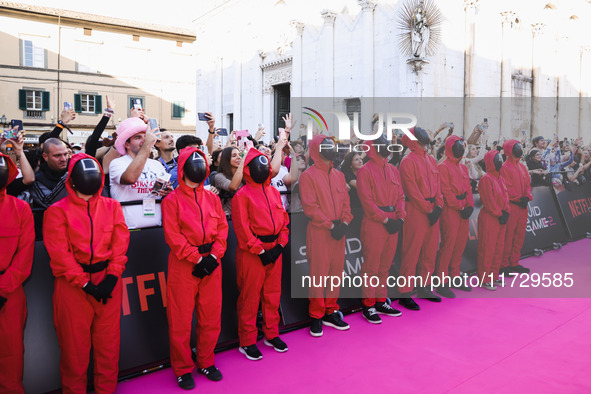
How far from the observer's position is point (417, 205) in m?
5.48

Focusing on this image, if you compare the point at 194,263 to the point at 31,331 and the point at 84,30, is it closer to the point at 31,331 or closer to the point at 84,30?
the point at 31,331

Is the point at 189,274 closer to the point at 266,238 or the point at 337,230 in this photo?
the point at 266,238

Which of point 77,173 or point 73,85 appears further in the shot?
point 73,85

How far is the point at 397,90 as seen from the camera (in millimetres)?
17094

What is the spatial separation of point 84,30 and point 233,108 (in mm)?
12990

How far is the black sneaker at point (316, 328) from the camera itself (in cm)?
465

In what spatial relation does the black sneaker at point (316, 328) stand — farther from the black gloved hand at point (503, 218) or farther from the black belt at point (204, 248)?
the black gloved hand at point (503, 218)

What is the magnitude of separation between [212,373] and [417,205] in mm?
3153

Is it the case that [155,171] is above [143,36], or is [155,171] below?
below

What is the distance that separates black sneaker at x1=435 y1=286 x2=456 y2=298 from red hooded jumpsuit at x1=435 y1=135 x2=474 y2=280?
0.60ft

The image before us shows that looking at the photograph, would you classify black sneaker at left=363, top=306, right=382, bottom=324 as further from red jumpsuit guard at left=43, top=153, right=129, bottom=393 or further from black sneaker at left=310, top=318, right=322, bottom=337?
red jumpsuit guard at left=43, top=153, right=129, bottom=393

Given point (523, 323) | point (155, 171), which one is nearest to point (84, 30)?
point (155, 171)

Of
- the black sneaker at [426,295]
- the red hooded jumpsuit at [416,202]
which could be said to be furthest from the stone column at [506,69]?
the black sneaker at [426,295]

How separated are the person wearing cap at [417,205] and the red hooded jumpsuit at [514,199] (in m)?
1.87
